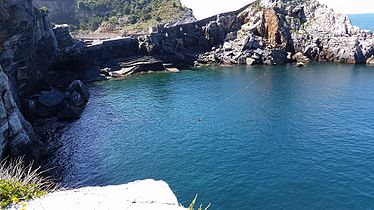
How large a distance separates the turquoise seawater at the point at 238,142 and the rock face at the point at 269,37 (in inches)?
1034

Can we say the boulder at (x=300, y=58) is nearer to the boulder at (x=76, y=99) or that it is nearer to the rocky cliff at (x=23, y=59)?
the rocky cliff at (x=23, y=59)

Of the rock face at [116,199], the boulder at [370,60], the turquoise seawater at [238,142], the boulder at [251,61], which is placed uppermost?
the rock face at [116,199]

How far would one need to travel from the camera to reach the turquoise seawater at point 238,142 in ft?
148

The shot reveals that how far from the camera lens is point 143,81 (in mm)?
107312

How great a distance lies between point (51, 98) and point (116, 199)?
6654 centimetres

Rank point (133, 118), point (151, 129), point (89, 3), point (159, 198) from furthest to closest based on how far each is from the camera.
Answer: point (89, 3), point (133, 118), point (151, 129), point (159, 198)

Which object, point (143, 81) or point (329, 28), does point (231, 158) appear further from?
point (329, 28)

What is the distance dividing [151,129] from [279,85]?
143 ft

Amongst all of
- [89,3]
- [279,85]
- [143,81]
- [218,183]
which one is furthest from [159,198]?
[89,3]

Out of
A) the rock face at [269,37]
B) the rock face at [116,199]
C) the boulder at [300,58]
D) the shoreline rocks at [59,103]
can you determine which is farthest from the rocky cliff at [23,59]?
the boulder at [300,58]

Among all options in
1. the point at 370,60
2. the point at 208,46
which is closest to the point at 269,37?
the point at 208,46

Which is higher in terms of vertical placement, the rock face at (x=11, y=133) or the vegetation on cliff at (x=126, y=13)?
the vegetation on cliff at (x=126, y=13)

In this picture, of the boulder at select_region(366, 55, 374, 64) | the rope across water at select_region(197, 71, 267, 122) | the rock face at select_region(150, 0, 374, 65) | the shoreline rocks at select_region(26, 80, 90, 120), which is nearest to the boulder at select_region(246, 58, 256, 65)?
the rock face at select_region(150, 0, 374, 65)

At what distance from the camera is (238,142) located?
59469 mm
